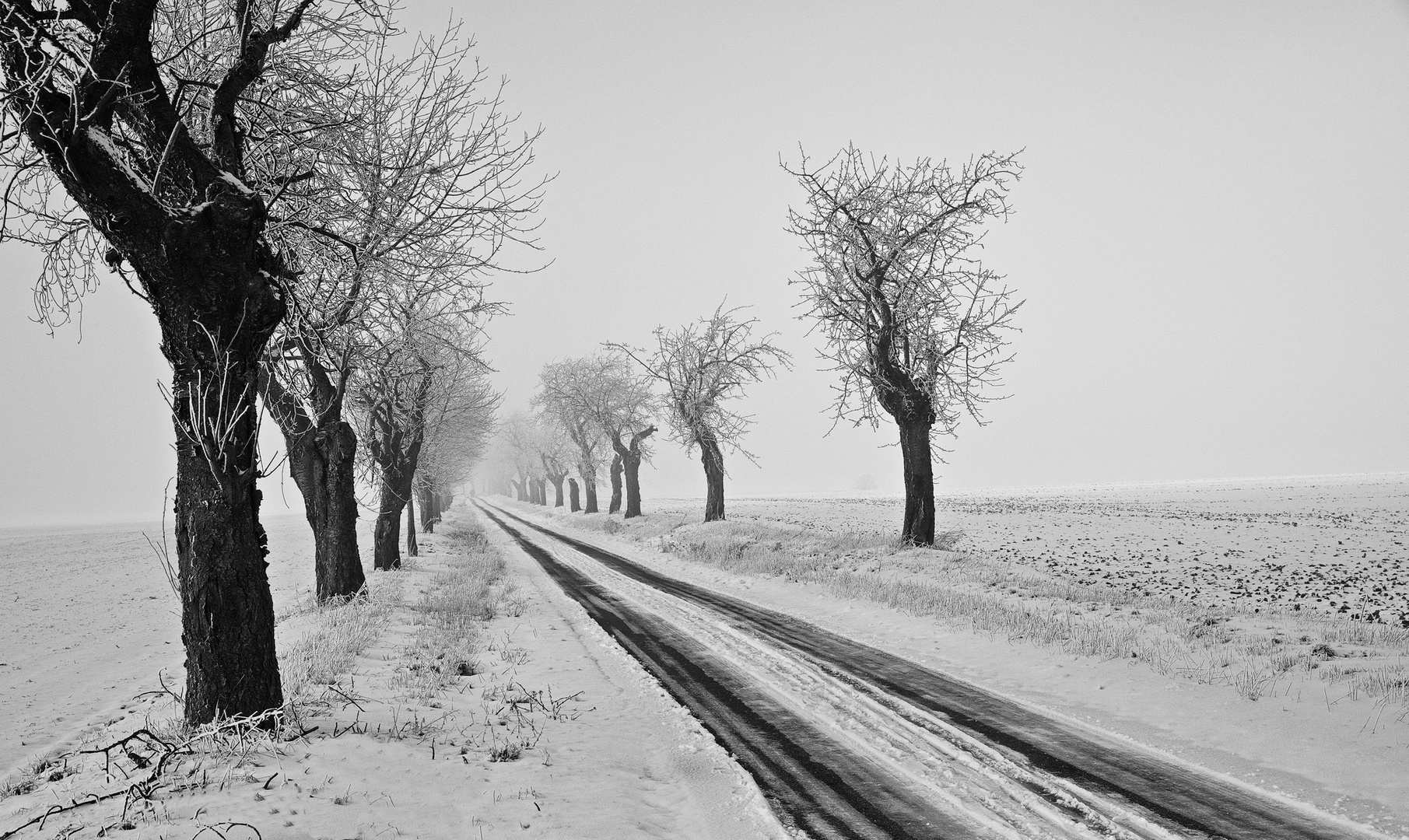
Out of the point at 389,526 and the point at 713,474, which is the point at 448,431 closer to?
the point at 389,526

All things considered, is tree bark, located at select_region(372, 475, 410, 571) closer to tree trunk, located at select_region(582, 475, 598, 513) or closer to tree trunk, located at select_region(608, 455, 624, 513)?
tree trunk, located at select_region(608, 455, 624, 513)

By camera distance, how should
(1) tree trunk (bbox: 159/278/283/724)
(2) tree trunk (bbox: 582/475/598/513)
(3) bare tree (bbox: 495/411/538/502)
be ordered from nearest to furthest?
1. (1) tree trunk (bbox: 159/278/283/724)
2. (2) tree trunk (bbox: 582/475/598/513)
3. (3) bare tree (bbox: 495/411/538/502)

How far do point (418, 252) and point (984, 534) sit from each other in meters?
23.1

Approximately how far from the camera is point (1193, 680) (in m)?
7.16

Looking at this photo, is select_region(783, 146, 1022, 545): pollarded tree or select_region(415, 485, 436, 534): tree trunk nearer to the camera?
select_region(783, 146, 1022, 545): pollarded tree

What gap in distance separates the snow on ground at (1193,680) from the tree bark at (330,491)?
805 cm

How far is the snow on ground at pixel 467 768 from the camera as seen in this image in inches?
159

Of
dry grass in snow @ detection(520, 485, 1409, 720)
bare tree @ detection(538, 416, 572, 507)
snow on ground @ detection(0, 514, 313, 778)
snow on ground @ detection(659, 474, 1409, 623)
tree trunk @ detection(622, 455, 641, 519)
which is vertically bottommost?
snow on ground @ detection(0, 514, 313, 778)

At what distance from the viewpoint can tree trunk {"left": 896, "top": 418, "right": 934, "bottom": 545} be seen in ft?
60.2

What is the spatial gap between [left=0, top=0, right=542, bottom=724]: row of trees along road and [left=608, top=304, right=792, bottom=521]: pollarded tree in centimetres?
1919

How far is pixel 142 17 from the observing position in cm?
506

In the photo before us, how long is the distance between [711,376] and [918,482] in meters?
14.7

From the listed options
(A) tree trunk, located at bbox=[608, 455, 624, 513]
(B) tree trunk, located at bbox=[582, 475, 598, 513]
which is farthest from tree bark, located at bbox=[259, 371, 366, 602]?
(B) tree trunk, located at bbox=[582, 475, 598, 513]

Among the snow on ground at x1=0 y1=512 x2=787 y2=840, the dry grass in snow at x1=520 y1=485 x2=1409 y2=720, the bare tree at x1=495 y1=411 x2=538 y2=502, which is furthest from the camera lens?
the bare tree at x1=495 y1=411 x2=538 y2=502
